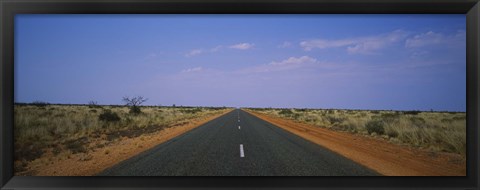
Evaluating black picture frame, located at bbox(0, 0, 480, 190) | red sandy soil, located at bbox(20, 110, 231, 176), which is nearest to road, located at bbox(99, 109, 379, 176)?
red sandy soil, located at bbox(20, 110, 231, 176)

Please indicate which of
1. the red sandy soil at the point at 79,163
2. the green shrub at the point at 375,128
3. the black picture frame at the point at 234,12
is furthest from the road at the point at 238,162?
the green shrub at the point at 375,128

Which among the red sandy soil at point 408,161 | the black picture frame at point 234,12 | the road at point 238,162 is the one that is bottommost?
the red sandy soil at point 408,161

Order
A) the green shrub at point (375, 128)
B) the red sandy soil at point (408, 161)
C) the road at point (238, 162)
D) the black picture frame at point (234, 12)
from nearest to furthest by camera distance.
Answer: the black picture frame at point (234, 12) < the road at point (238, 162) < the red sandy soil at point (408, 161) < the green shrub at point (375, 128)

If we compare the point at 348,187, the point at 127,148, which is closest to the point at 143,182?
the point at 348,187

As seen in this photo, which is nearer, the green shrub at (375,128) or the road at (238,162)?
the road at (238,162)

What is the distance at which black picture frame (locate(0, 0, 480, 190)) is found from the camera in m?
5.56

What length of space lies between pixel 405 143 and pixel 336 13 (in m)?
11.9

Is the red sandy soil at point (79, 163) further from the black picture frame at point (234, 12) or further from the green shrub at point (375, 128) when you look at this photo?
the green shrub at point (375, 128)

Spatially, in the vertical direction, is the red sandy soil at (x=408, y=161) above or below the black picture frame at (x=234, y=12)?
below

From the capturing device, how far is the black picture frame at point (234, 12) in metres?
5.56

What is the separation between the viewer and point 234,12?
18.7ft

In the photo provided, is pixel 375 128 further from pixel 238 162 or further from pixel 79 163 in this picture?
pixel 79 163

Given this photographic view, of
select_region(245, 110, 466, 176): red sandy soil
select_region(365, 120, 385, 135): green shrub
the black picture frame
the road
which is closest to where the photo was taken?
the black picture frame

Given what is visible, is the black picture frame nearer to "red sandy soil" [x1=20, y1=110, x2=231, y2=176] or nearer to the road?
the road
